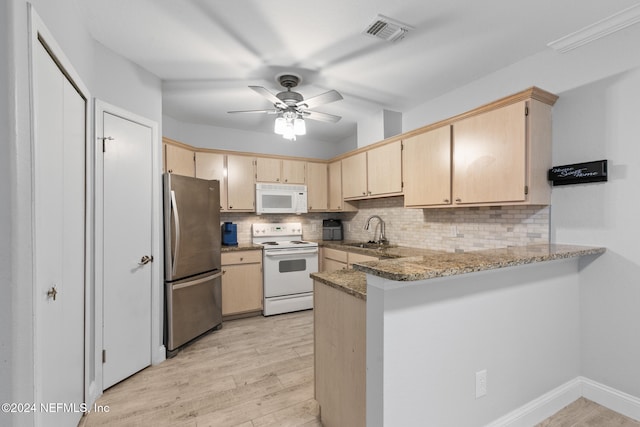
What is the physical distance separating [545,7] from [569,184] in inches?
47.9

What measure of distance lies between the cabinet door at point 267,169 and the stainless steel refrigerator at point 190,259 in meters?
0.88

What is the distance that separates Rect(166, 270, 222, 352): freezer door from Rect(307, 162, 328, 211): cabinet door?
1.84 meters

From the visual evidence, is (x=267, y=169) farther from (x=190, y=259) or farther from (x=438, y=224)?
(x=438, y=224)

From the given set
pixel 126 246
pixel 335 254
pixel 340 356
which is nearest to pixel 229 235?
pixel 335 254

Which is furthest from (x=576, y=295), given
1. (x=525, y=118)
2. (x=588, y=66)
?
(x=588, y=66)

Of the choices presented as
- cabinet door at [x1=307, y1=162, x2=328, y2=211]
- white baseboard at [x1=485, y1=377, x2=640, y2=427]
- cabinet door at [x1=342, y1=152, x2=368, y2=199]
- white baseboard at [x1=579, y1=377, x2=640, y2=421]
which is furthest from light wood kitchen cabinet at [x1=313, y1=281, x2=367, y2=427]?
cabinet door at [x1=307, y1=162, x2=328, y2=211]

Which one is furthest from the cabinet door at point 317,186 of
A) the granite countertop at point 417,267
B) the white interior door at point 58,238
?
the white interior door at point 58,238

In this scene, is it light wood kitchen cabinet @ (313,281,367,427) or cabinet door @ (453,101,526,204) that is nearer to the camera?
light wood kitchen cabinet @ (313,281,367,427)

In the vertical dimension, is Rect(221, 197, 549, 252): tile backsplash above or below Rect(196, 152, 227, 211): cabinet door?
below

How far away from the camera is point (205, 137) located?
414 centimetres

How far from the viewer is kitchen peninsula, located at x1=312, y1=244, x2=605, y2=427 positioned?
1.26m

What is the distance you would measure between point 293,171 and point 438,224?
227 centimetres

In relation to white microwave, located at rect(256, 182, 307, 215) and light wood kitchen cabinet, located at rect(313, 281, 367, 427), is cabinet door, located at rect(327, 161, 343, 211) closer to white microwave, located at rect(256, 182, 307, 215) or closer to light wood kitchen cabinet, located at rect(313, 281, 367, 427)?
white microwave, located at rect(256, 182, 307, 215)

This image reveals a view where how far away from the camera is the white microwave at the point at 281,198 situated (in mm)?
4156
